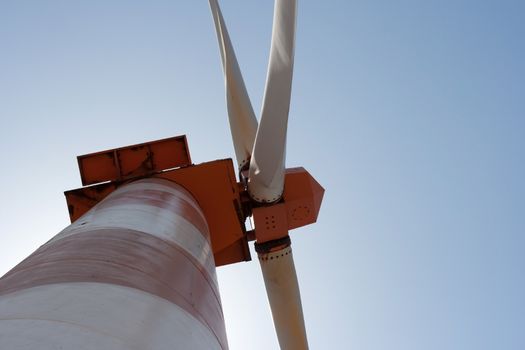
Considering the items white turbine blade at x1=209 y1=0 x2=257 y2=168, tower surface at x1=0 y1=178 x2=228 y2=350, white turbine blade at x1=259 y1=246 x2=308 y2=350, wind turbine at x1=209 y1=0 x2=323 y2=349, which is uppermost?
white turbine blade at x1=209 y1=0 x2=257 y2=168

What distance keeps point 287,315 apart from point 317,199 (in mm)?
2394

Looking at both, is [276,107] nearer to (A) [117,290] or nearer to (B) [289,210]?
(B) [289,210]

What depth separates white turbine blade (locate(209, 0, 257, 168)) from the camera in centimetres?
1030

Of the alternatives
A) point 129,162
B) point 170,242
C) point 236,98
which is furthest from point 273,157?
point 236,98

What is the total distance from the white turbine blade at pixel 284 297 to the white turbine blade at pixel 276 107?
174 centimetres

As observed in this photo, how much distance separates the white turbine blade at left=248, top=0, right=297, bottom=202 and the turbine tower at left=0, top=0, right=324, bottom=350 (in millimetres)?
17

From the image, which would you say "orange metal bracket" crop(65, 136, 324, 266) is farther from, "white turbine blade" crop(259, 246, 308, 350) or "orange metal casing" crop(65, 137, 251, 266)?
"white turbine blade" crop(259, 246, 308, 350)

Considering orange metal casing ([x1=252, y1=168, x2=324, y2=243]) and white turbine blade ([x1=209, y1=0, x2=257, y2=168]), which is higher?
white turbine blade ([x1=209, y1=0, x2=257, y2=168])

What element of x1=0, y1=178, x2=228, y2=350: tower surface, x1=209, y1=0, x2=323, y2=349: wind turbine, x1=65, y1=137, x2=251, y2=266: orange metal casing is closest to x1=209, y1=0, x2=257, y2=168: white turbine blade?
x1=209, y1=0, x2=323, y2=349: wind turbine

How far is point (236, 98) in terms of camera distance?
34.1 feet

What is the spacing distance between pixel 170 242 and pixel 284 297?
5.52 meters

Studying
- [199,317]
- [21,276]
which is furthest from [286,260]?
[21,276]

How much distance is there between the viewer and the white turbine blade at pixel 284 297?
31.2 feet


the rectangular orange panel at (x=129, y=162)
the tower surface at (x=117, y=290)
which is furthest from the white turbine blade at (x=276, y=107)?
the tower surface at (x=117, y=290)
